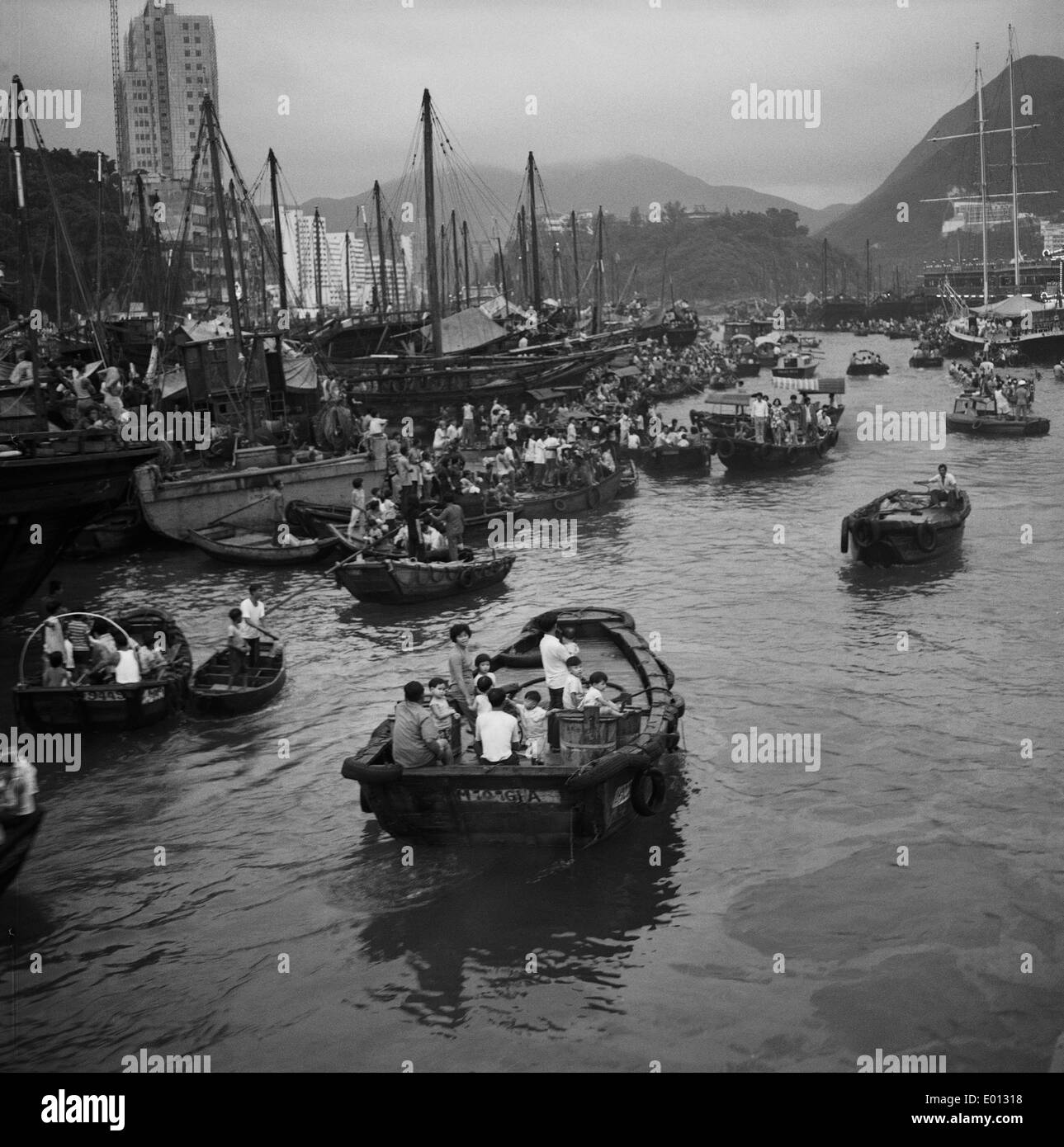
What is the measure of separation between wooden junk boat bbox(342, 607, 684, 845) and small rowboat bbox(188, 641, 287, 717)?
16.2 ft

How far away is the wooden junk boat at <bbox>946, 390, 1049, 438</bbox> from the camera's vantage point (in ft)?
148

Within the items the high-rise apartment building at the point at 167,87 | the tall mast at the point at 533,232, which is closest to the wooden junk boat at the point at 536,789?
the tall mast at the point at 533,232

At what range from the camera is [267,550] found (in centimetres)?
2847

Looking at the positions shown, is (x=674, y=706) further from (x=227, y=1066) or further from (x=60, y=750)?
(x=60, y=750)

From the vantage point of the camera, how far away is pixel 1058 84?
85.2 metres

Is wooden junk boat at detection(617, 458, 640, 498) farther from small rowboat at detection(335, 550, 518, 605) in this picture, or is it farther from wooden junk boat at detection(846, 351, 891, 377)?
wooden junk boat at detection(846, 351, 891, 377)

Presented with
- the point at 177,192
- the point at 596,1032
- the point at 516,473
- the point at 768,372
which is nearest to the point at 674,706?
the point at 596,1032

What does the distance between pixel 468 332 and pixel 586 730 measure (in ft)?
136

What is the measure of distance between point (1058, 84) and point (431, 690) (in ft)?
282

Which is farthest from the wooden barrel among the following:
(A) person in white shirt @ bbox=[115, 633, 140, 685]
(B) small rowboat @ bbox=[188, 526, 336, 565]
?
(B) small rowboat @ bbox=[188, 526, 336, 565]

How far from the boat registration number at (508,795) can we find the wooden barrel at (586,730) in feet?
2.35

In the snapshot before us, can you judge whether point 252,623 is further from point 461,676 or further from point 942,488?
point 942,488

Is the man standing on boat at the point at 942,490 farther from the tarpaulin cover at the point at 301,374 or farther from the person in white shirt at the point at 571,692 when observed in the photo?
the tarpaulin cover at the point at 301,374

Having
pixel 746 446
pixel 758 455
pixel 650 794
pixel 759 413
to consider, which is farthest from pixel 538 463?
pixel 650 794
